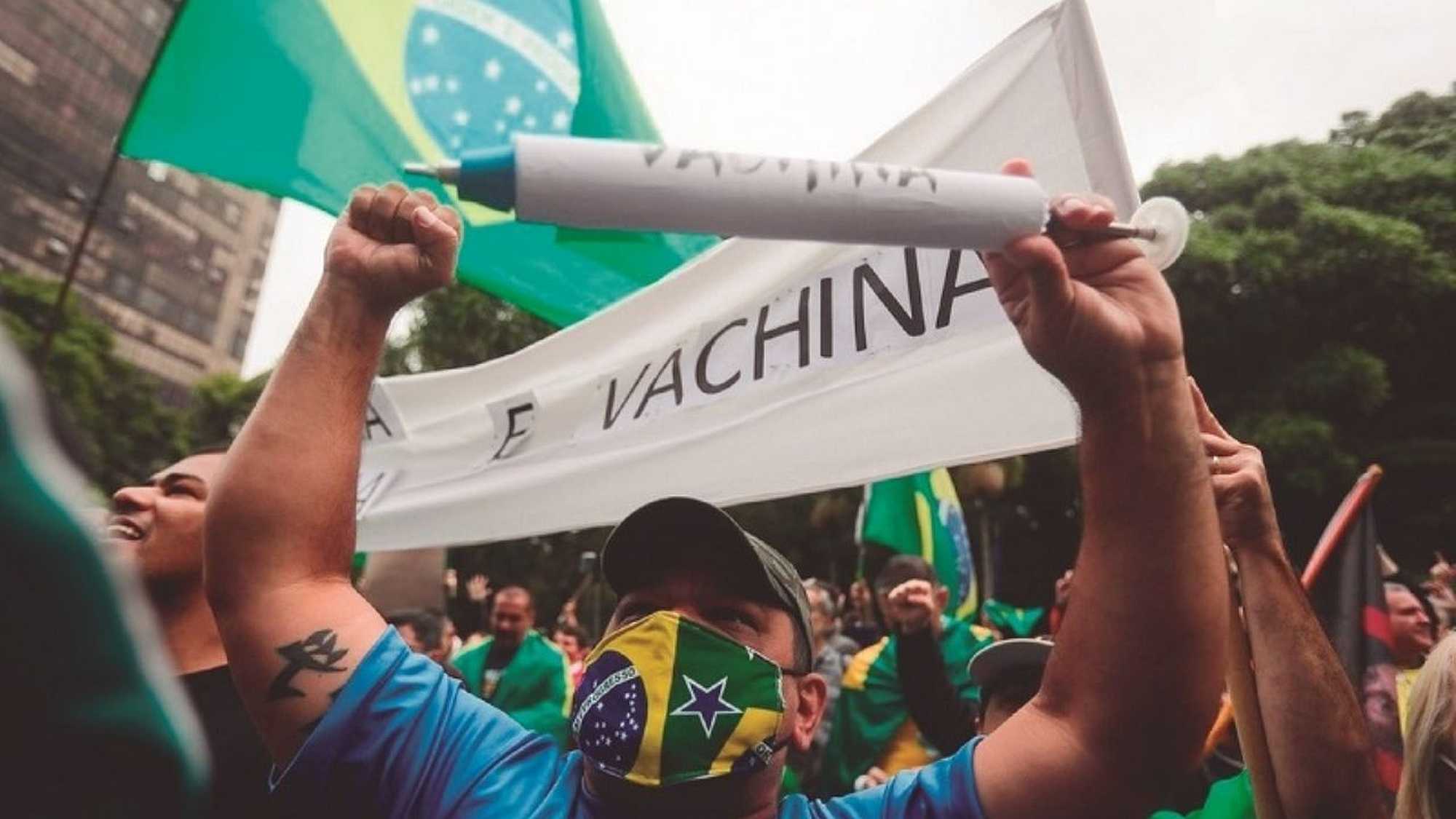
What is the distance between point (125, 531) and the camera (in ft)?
7.85

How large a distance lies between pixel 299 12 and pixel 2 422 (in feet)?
12.8

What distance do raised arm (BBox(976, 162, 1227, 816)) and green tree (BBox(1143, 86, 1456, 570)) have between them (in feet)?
54.2

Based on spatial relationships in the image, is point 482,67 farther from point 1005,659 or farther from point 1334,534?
point 1334,534

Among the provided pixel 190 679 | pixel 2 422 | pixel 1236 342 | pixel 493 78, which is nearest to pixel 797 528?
pixel 1236 342

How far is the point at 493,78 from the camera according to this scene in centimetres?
404

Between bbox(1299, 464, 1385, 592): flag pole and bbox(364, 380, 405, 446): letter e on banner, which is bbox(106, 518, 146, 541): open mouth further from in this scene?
bbox(1299, 464, 1385, 592): flag pole

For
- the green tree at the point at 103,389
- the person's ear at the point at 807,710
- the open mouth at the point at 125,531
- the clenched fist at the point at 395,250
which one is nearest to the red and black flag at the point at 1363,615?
the person's ear at the point at 807,710

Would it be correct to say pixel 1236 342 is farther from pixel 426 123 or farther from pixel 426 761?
pixel 426 761

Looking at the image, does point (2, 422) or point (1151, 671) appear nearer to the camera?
point (2, 422)

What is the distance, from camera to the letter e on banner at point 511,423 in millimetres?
3246

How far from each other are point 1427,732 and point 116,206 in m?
57.0

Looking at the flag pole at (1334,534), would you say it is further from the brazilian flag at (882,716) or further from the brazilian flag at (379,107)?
the brazilian flag at (379,107)

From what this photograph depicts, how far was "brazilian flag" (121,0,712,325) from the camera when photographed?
3758mm

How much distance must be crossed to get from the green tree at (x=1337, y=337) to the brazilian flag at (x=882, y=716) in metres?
13.8
